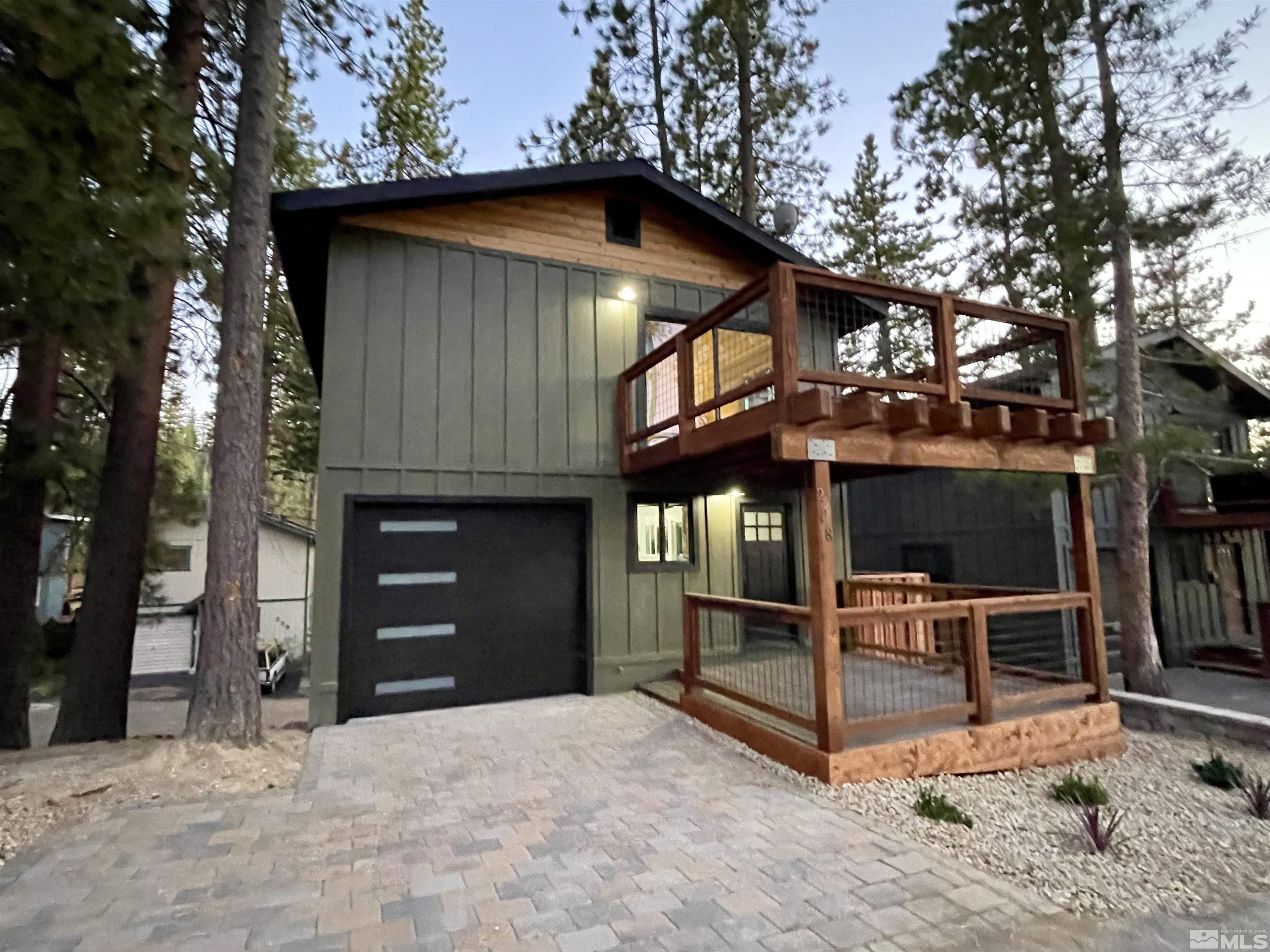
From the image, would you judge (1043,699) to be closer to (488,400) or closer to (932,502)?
(488,400)

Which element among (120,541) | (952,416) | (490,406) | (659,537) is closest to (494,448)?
(490,406)

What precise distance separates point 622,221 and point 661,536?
3.63 m

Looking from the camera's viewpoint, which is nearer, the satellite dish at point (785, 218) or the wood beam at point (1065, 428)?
the wood beam at point (1065, 428)

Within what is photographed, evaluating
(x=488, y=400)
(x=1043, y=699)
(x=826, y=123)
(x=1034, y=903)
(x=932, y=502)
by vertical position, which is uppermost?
(x=826, y=123)

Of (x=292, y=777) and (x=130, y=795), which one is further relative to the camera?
(x=292, y=777)

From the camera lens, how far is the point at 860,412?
4.32 meters

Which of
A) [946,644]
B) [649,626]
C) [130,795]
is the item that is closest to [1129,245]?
[946,644]

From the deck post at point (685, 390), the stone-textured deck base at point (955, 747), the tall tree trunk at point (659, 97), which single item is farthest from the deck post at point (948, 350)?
the tall tree trunk at point (659, 97)

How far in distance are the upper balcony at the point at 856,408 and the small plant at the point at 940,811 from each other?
2107 mm

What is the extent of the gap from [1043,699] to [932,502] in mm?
7689

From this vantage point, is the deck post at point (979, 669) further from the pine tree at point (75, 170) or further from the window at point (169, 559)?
the window at point (169, 559)

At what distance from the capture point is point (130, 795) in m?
3.89

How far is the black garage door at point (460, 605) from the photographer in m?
5.86

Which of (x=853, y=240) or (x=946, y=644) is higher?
(x=853, y=240)
